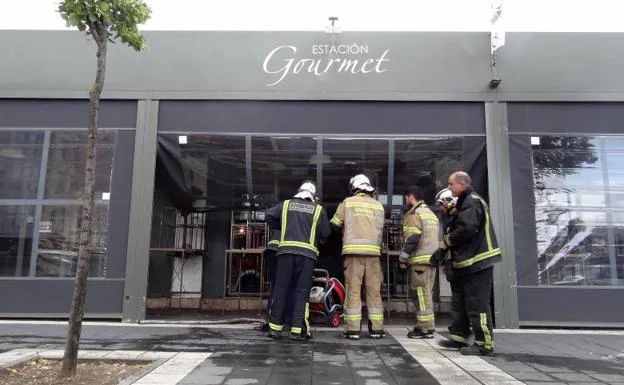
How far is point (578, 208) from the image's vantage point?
299 inches

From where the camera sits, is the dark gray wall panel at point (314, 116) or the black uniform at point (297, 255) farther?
the dark gray wall panel at point (314, 116)

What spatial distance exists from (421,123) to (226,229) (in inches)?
172

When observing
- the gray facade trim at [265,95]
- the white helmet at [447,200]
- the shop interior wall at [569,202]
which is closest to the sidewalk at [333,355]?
the shop interior wall at [569,202]

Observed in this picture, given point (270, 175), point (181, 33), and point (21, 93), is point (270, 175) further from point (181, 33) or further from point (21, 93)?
Result: point (21, 93)

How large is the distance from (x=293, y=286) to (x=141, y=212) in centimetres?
269

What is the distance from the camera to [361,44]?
7934mm

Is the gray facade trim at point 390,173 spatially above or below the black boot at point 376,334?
above

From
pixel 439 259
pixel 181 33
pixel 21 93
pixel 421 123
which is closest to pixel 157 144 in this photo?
pixel 181 33

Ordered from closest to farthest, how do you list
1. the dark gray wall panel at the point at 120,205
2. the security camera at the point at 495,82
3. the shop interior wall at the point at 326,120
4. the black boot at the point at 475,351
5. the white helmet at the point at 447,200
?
the black boot at the point at 475,351 < the white helmet at the point at 447,200 < the dark gray wall panel at the point at 120,205 < the security camera at the point at 495,82 < the shop interior wall at the point at 326,120

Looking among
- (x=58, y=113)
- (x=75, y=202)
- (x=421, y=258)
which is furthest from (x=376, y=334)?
(x=58, y=113)

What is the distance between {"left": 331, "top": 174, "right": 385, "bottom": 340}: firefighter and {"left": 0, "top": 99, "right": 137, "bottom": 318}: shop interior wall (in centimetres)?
331

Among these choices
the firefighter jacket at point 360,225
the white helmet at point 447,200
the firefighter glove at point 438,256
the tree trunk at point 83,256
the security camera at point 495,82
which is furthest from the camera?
the security camera at point 495,82

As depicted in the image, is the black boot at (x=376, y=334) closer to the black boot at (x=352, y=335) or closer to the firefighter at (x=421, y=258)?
the black boot at (x=352, y=335)

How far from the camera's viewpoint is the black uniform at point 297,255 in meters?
6.18
